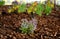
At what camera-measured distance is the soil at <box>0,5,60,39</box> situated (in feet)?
14.6

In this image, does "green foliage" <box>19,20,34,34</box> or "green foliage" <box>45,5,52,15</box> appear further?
"green foliage" <box>45,5,52,15</box>

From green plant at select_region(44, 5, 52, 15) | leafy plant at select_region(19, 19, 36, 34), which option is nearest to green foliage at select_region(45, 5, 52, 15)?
green plant at select_region(44, 5, 52, 15)

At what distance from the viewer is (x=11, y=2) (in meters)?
7.03

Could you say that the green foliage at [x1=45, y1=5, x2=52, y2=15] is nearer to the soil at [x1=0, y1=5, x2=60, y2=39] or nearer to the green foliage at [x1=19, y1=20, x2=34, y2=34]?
the soil at [x1=0, y1=5, x2=60, y2=39]

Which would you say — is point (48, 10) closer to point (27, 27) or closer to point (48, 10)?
point (48, 10)

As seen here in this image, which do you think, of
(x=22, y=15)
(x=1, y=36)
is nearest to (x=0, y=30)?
(x=1, y=36)

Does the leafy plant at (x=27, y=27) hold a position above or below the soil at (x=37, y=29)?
above

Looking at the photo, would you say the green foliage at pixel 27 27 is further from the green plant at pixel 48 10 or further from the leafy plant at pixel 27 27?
the green plant at pixel 48 10

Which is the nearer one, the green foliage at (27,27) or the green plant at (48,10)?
the green foliage at (27,27)

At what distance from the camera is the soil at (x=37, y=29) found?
4.45m

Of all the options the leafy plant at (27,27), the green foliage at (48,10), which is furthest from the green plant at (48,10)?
the leafy plant at (27,27)

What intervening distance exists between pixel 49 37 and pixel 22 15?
1.61 metres

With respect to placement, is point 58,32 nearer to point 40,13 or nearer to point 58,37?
point 58,37

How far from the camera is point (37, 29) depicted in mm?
4816
